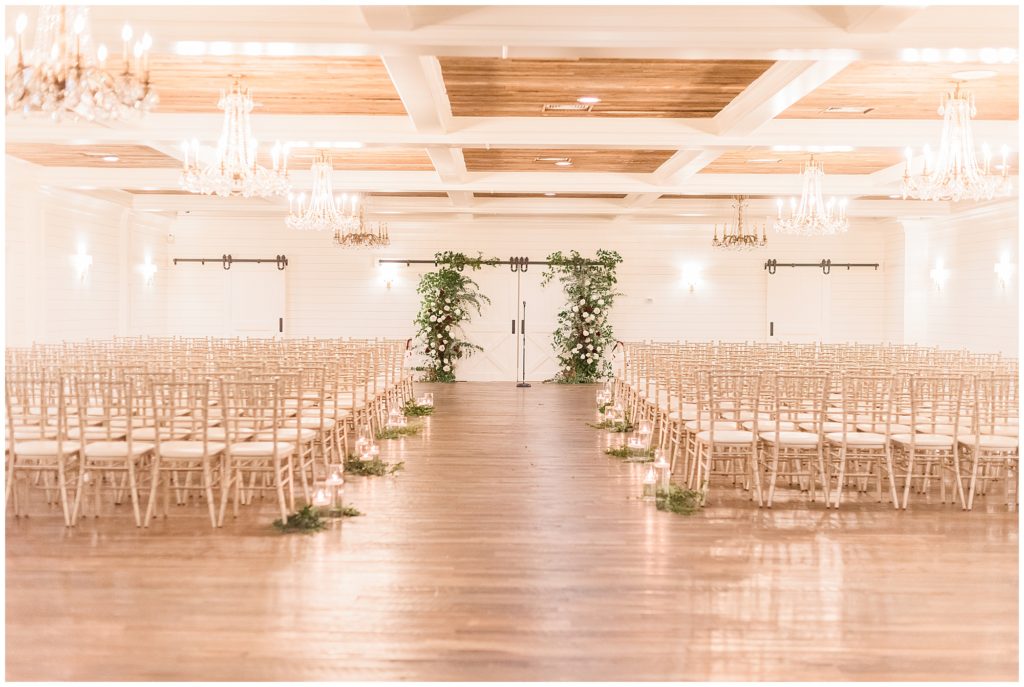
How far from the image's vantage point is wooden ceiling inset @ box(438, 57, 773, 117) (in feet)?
24.4

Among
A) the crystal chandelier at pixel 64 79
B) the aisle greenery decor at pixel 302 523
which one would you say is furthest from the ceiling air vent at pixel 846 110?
the crystal chandelier at pixel 64 79

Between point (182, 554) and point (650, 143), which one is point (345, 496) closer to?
point (182, 554)

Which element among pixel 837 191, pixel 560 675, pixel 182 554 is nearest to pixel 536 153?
pixel 837 191

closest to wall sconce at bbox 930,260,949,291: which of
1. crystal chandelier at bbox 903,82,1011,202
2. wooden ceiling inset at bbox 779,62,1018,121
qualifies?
wooden ceiling inset at bbox 779,62,1018,121

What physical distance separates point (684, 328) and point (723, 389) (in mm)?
12307

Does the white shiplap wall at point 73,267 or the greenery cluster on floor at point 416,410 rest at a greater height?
the white shiplap wall at point 73,267

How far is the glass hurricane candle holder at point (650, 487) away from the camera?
707cm

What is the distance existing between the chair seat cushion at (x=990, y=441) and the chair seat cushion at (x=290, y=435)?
5.23m

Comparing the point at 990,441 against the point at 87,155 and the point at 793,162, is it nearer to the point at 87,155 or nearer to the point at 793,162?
the point at 793,162

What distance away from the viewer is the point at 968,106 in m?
8.01

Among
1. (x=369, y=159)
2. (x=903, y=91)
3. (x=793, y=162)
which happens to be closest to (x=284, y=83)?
(x=369, y=159)

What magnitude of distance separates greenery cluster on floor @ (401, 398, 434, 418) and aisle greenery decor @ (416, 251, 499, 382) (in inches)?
201

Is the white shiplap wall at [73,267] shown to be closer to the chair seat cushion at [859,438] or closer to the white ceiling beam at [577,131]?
the white ceiling beam at [577,131]

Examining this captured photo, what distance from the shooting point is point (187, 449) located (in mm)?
6184
